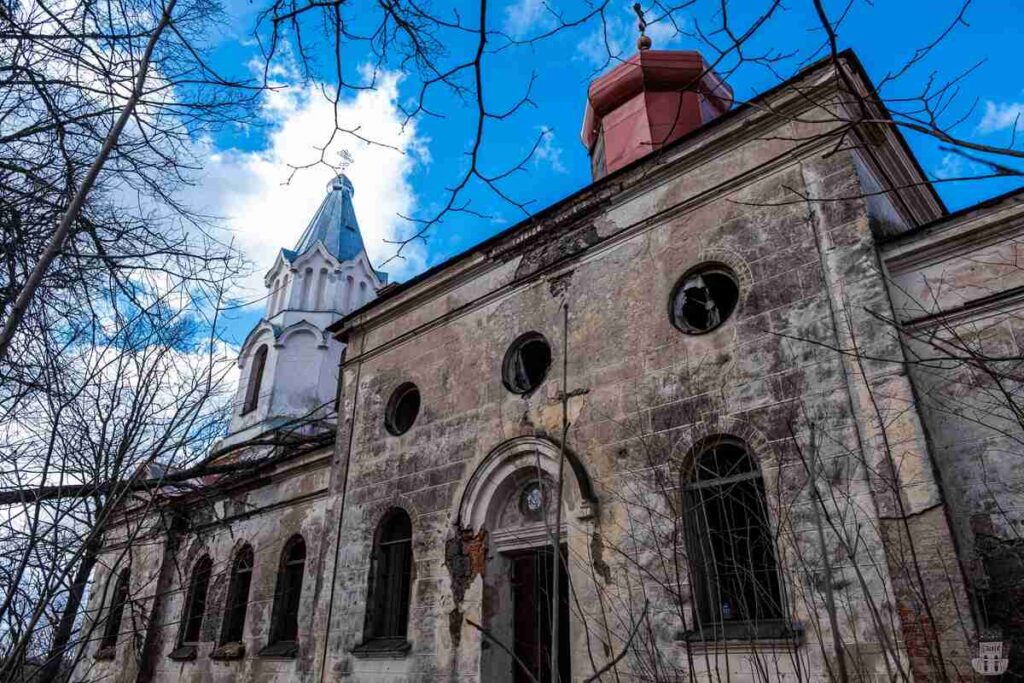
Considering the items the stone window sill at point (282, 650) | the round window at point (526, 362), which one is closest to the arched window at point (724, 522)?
the round window at point (526, 362)

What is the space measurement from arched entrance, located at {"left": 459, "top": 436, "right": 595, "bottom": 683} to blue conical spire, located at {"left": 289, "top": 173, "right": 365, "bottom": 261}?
1885cm

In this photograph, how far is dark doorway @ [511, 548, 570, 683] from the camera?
719 cm

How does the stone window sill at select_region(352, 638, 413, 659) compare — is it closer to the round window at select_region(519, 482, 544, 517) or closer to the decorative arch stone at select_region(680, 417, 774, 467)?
the round window at select_region(519, 482, 544, 517)

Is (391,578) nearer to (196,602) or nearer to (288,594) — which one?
(288,594)

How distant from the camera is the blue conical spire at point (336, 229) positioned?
2550 cm

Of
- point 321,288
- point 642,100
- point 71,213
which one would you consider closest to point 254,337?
point 321,288

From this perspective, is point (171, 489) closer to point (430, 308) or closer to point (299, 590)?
point (299, 590)

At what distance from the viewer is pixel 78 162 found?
13.1 feet

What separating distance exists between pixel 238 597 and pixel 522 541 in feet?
22.8

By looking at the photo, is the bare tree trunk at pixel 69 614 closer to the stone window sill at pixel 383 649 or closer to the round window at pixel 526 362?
the stone window sill at pixel 383 649

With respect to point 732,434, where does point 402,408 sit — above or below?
above

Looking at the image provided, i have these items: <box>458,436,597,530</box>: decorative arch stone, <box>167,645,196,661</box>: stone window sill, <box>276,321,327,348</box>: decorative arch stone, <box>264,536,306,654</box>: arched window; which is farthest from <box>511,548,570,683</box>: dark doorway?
<box>276,321,327,348</box>: decorative arch stone

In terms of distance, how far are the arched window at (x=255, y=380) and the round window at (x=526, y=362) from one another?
623 inches

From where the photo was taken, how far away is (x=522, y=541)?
763 centimetres
